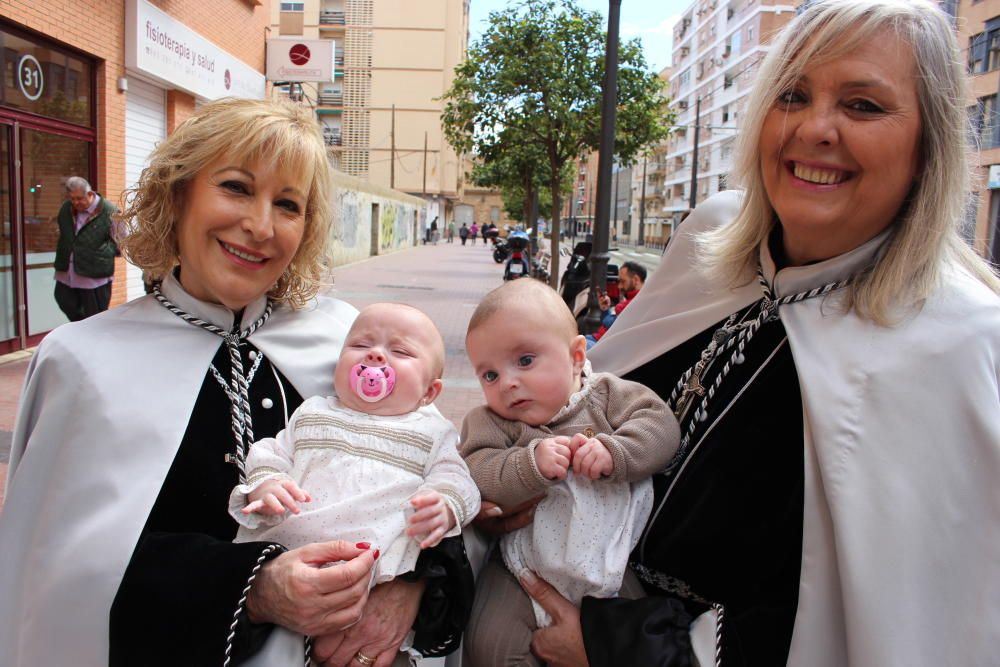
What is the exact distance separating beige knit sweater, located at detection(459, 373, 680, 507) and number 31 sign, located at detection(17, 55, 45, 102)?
9.21 metres

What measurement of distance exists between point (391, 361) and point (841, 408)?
107 centimetres

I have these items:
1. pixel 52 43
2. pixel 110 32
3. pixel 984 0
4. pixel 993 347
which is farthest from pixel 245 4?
pixel 984 0

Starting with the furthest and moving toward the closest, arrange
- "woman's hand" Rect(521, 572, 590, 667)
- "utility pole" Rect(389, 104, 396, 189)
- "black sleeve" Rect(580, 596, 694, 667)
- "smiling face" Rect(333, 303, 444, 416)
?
"utility pole" Rect(389, 104, 396, 189) → "smiling face" Rect(333, 303, 444, 416) → "woman's hand" Rect(521, 572, 590, 667) → "black sleeve" Rect(580, 596, 694, 667)

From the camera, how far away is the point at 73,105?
1020 centimetres

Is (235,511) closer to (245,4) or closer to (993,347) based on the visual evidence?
(993,347)

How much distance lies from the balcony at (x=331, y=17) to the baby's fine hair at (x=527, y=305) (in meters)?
63.1

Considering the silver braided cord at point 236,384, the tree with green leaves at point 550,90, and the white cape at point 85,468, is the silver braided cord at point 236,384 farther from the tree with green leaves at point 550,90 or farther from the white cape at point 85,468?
the tree with green leaves at point 550,90

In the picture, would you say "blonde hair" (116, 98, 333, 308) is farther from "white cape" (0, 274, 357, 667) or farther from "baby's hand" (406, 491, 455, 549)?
"baby's hand" (406, 491, 455, 549)

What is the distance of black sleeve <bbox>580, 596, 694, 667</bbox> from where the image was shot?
1781 millimetres

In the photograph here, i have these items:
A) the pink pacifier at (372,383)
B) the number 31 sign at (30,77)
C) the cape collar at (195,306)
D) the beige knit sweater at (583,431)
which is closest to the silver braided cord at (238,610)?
the pink pacifier at (372,383)

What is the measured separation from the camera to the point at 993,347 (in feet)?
5.08

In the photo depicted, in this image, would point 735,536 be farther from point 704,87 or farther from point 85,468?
point 704,87

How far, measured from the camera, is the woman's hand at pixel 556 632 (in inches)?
74.6

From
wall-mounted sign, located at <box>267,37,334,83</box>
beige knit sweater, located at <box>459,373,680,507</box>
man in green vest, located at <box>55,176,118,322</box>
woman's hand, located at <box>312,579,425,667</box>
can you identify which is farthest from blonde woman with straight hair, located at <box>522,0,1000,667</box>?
wall-mounted sign, located at <box>267,37,334,83</box>
